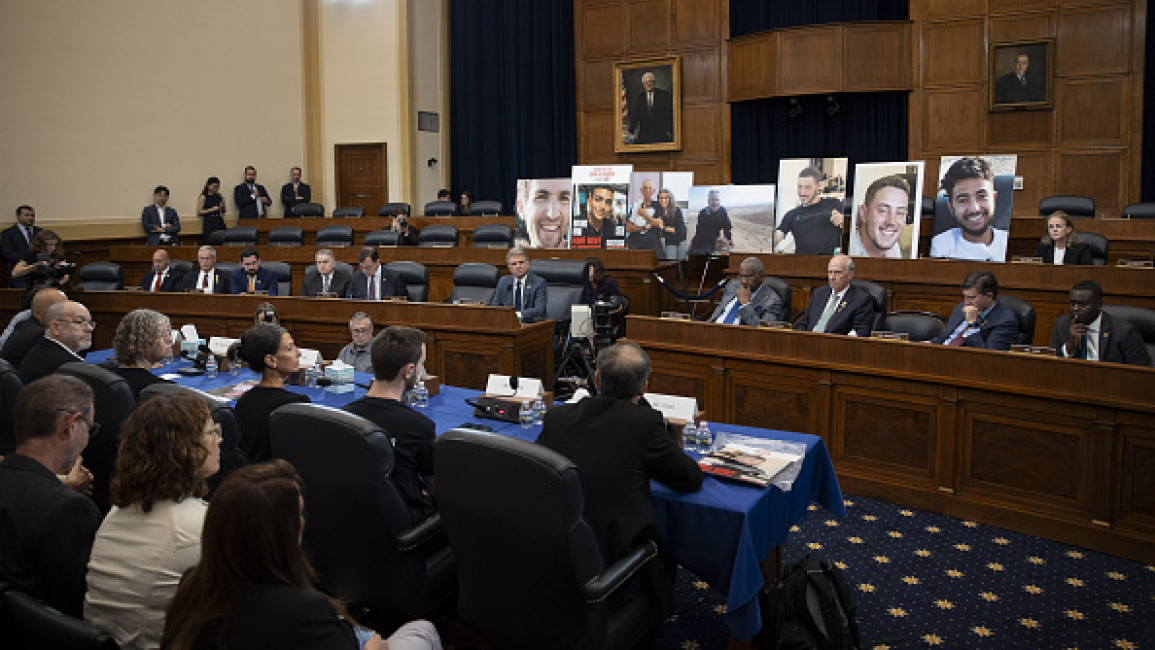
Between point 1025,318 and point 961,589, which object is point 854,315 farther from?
point 961,589

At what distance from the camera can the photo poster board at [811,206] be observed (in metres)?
→ 8.86

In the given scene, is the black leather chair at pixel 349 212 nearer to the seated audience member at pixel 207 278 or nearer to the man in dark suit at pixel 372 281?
the seated audience member at pixel 207 278

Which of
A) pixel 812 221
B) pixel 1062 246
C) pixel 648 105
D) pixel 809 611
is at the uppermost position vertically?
pixel 648 105

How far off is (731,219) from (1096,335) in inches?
208

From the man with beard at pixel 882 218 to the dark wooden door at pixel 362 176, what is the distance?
311 inches

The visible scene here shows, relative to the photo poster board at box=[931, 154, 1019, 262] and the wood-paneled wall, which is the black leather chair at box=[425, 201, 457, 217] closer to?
the wood-paneled wall

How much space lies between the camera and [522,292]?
22.8 ft

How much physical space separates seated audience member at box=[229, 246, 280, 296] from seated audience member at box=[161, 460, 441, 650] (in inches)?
251

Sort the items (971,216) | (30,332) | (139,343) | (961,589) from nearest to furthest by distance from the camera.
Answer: (961,589) < (139,343) < (30,332) < (971,216)

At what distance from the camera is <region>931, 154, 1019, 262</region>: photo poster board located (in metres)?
8.14

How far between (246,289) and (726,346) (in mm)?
4838

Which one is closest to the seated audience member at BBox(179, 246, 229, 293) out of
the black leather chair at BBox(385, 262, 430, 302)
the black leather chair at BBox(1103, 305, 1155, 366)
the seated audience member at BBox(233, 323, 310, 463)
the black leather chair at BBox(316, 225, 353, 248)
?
the black leather chair at BBox(385, 262, 430, 302)

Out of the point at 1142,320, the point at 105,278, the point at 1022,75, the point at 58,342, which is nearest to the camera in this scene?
the point at 58,342

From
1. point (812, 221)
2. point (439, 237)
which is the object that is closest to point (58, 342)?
point (439, 237)
